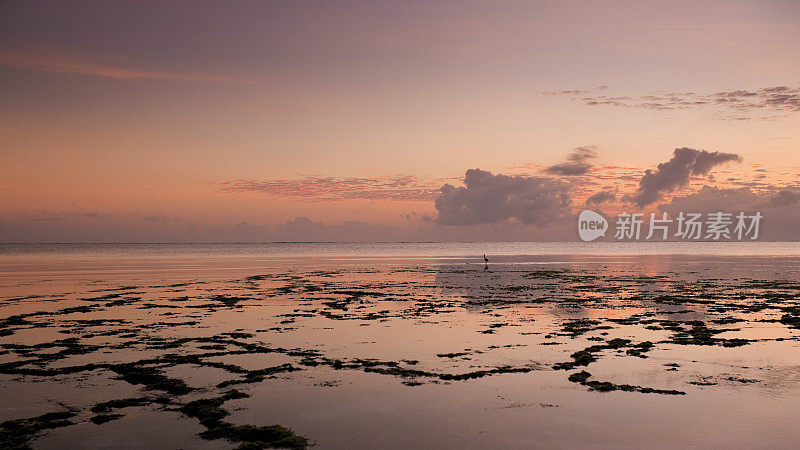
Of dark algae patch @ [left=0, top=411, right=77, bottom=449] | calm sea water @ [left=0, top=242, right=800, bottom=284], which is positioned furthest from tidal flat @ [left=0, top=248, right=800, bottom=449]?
calm sea water @ [left=0, top=242, right=800, bottom=284]

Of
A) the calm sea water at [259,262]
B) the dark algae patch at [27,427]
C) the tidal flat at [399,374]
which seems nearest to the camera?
the dark algae patch at [27,427]

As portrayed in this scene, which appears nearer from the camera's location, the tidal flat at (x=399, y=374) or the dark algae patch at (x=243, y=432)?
the dark algae patch at (x=243, y=432)

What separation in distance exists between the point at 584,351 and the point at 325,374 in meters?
6.83

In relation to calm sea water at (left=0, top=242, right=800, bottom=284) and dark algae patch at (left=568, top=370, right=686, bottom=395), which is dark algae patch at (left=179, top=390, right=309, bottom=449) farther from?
calm sea water at (left=0, top=242, right=800, bottom=284)

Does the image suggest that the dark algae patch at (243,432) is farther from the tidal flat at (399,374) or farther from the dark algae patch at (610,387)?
the dark algae patch at (610,387)

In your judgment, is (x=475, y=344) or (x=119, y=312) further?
(x=119, y=312)

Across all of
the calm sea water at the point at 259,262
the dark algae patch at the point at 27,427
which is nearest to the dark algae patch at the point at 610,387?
the dark algae patch at the point at 27,427

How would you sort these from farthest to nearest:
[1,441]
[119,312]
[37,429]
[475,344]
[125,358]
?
[119,312]
[475,344]
[125,358]
[37,429]
[1,441]

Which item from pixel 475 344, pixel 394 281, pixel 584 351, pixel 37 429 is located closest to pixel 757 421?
pixel 584 351

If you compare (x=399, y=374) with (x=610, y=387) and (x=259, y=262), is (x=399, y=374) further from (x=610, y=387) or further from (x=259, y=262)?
(x=259, y=262)

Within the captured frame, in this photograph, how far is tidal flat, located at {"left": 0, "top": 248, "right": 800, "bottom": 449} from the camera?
930 centimetres

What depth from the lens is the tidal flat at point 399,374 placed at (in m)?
9.30

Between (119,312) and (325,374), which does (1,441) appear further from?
(119,312)

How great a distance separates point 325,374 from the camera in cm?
1320
